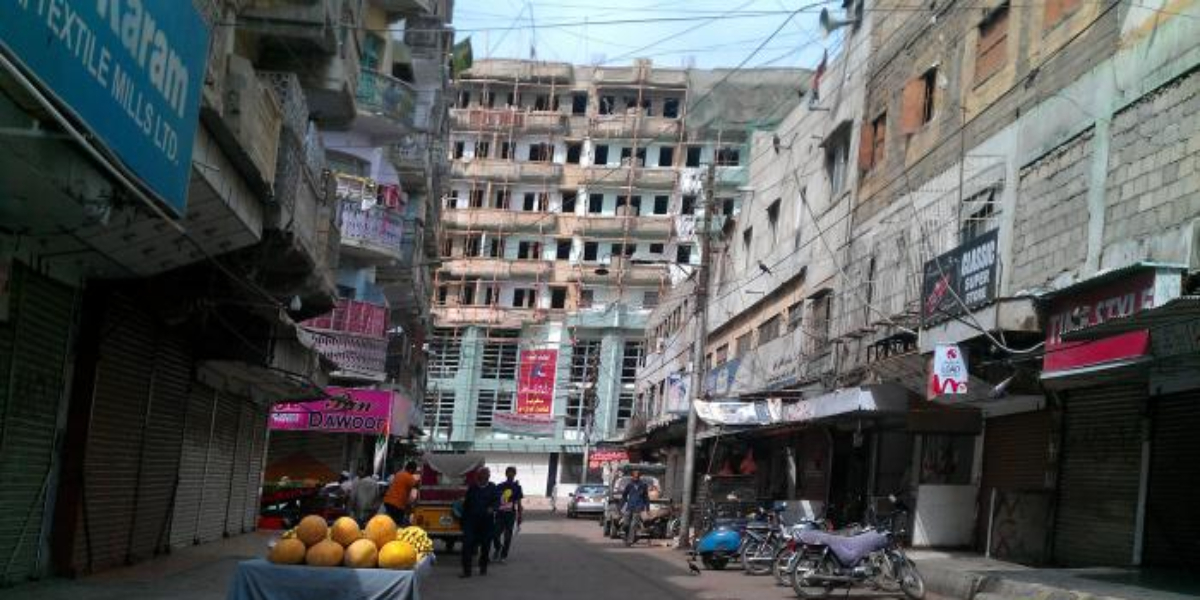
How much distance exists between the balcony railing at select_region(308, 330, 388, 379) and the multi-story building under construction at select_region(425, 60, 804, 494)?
3512cm

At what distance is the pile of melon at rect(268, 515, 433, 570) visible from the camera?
24.4 feet

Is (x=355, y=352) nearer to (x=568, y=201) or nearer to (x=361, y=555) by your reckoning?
(x=361, y=555)

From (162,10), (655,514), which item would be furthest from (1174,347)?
(655,514)

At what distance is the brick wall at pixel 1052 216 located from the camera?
16.5 meters

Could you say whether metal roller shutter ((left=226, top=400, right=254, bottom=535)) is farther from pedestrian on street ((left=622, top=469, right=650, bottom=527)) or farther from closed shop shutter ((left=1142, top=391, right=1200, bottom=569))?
closed shop shutter ((left=1142, top=391, right=1200, bottom=569))

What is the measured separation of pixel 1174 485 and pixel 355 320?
2645 cm

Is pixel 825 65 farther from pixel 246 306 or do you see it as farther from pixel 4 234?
pixel 4 234

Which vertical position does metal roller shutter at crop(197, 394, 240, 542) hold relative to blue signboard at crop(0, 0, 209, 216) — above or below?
below

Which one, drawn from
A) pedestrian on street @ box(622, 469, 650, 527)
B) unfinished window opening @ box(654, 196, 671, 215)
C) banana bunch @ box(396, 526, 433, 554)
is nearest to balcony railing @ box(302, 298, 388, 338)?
pedestrian on street @ box(622, 469, 650, 527)

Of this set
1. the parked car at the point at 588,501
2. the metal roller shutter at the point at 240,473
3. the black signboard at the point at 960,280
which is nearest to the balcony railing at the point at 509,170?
the parked car at the point at 588,501

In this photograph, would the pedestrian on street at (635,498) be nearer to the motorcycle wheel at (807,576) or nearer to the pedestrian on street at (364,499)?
the pedestrian on street at (364,499)

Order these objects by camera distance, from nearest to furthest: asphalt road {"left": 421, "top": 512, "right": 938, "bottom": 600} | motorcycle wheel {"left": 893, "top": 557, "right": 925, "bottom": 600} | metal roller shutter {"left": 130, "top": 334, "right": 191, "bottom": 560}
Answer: asphalt road {"left": 421, "top": 512, "right": 938, "bottom": 600} → motorcycle wheel {"left": 893, "top": 557, "right": 925, "bottom": 600} → metal roller shutter {"left": 130, "top": 334, "right": 191, "bottom": 560}

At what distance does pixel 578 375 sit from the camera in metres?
75.4

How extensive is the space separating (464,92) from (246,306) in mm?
66639
